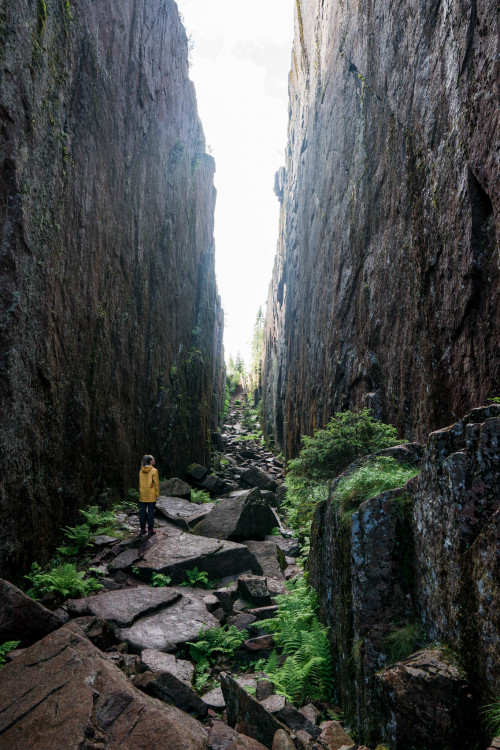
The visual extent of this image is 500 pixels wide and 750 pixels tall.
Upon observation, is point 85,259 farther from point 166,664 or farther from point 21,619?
point 166,664

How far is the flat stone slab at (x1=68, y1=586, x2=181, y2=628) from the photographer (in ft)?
20.9

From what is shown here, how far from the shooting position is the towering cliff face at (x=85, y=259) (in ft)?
24.9

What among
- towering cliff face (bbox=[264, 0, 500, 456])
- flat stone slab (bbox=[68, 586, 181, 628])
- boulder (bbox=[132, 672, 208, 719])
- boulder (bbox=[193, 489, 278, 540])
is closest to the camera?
boulder (bbox=[132, 672, 208, 719])

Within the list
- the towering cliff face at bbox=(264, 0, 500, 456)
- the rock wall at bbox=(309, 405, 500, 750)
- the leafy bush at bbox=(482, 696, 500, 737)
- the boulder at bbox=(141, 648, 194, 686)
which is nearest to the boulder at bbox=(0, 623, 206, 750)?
the boulder at bbox=(141, 648, 194, 686)

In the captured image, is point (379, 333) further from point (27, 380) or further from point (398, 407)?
point (27, 380)

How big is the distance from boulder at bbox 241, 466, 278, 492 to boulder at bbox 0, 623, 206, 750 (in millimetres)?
13285

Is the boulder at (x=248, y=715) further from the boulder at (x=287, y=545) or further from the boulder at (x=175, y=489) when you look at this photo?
the boulder at (x=175, y=489)

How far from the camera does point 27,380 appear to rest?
7.92m

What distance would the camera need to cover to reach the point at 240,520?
10531mm

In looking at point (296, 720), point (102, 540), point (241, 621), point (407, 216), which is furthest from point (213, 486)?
point (296, 720)

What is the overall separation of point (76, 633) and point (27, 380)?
4.56 meters

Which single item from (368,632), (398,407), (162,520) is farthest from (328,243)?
(368,632)

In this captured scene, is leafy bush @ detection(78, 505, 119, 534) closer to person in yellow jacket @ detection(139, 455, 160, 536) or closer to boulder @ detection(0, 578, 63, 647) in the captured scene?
person in yellow jacket @ detection(139, 455, 160, 536)

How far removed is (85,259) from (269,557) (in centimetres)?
792
